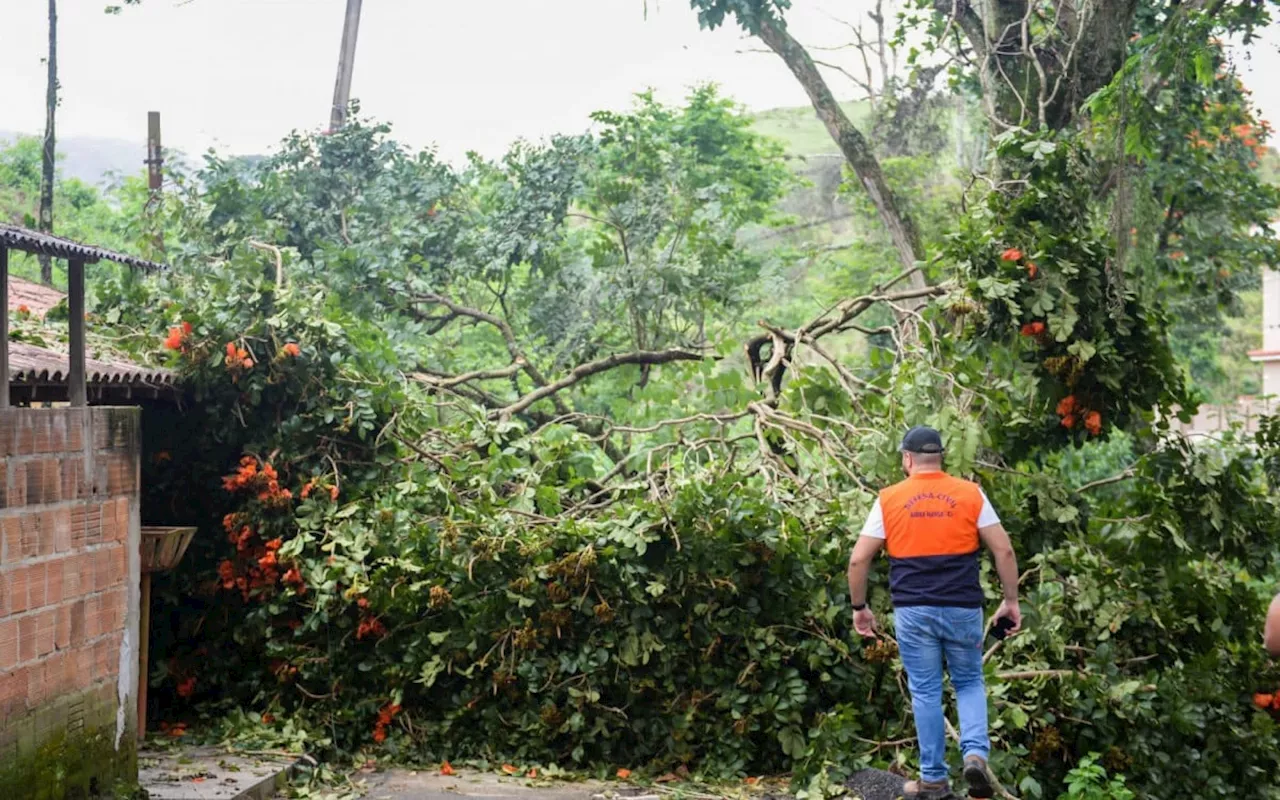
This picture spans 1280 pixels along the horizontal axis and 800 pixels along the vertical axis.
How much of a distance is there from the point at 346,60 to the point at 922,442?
594 inches

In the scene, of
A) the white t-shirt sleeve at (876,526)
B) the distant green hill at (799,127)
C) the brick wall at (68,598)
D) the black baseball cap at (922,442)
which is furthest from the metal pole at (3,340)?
the distant green hill at (799,127)

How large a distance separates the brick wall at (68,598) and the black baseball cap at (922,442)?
362 centimetres

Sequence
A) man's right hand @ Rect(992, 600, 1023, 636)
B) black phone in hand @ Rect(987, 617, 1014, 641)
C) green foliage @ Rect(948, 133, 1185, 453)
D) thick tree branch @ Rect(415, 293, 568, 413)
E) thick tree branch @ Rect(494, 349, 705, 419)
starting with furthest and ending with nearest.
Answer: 1. thick tree branch @ Rect(415, 293, 568, 413)
2. thick tree branch @ Rect(494, 349, 705, 419)
3. green foliage @ Rect(948, 133, 1185, 453)
4. black phone in hand @ Rect(987, 617, 1014, 641)
5. man's right hand @ Rect(992, 600, 1023, 636)

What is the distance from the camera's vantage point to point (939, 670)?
5660mm

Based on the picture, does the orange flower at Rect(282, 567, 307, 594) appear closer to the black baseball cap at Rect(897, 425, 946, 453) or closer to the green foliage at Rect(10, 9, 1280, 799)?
the green foliage at Rect(10, 9, 1280, 799)

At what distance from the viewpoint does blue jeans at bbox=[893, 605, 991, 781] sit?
5.57m

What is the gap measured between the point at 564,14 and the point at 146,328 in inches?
2581

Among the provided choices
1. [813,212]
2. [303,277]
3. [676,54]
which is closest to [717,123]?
[303,277]

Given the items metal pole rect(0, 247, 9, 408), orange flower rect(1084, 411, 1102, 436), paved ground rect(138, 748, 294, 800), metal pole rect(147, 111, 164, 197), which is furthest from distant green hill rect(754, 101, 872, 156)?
metal pole rect(0, 247, 9, 408)

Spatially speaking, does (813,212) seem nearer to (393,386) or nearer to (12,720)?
(393,386)

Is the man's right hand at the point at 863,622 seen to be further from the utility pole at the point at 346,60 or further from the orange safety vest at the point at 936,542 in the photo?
the utility pole at the point at 346,60

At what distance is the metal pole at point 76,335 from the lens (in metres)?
5.99

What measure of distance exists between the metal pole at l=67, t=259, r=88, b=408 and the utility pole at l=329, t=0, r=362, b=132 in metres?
12.3

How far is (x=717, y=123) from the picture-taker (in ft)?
70.8
